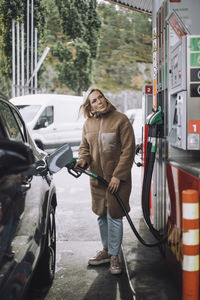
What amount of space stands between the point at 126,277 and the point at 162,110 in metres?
1.54

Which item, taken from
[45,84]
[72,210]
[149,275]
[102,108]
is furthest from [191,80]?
[45,84]

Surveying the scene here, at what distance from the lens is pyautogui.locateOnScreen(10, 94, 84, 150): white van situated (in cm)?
1304

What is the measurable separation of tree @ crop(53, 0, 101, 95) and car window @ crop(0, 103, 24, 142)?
24.5 m

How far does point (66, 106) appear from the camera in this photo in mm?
14062

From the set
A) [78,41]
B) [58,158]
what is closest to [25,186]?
[58,158]

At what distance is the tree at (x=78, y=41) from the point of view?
1037 inches

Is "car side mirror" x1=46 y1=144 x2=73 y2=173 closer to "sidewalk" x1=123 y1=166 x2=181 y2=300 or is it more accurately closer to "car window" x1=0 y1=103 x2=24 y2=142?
"car window" x1=0 y1=103 x2=24 y2=142

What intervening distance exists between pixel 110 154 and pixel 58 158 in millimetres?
687

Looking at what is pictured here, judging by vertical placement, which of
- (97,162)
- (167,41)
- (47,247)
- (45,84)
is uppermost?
(45,84)

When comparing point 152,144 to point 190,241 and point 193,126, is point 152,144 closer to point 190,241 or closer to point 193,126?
point 193,126

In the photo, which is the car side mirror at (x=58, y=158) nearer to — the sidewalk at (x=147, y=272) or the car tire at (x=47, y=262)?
the car tire at (x=47, y=262)

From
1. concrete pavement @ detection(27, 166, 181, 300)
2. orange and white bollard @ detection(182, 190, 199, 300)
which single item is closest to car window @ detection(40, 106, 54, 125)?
concrete pavement @ detection(27, 166, 181, 300)

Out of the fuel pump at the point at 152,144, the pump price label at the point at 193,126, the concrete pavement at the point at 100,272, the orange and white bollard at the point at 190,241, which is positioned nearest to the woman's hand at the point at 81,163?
the fuel pump at the point at 152,144

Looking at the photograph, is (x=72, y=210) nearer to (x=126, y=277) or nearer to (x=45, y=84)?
(x=126, y=277)
